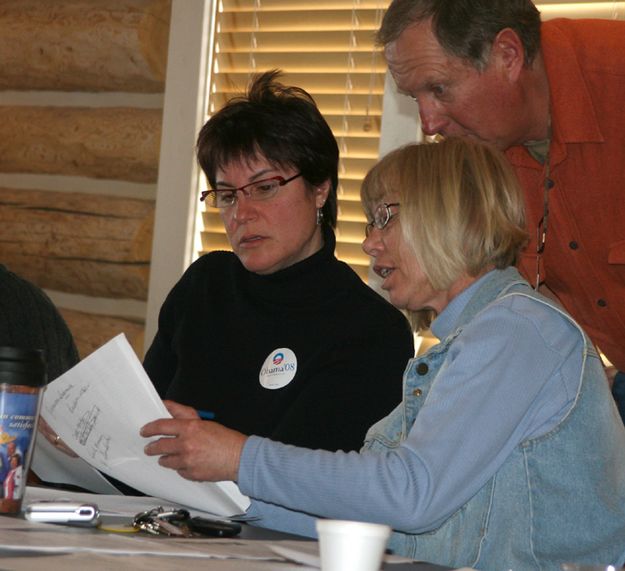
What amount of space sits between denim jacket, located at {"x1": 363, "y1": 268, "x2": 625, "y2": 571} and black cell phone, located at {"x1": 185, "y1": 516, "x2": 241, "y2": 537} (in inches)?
10.5

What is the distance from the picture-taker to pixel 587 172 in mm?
2270

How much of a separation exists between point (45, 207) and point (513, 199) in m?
2.39

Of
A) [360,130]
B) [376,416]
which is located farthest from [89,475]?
[360,130]

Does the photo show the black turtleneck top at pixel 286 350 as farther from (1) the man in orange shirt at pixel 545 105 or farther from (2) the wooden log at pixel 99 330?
(2) the wooden log at pixel 99 330

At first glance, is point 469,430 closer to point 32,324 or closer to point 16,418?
point 16,418

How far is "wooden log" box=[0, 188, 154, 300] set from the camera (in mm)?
3719

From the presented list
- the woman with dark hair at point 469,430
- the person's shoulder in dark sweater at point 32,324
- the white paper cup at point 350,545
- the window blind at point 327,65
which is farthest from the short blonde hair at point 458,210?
the window blind at point 327,65

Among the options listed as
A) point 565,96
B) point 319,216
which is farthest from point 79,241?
point 565,96

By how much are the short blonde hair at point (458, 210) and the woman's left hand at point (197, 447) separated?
395 mm

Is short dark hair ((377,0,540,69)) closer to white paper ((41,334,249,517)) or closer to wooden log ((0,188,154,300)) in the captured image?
white paper ((41,334,249,517))

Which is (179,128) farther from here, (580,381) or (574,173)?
(580,381)

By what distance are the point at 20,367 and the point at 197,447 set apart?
0.86 feet

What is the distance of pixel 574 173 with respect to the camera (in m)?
2.28

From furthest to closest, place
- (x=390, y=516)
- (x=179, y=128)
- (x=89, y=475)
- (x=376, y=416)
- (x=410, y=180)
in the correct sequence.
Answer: (x=179, y=128)
(x=376, y=416)
(x=89, y=475)
(x=410, y=180)
(x=390, y=516)
